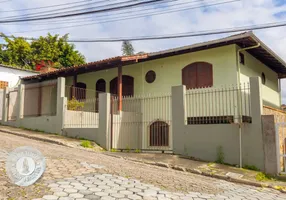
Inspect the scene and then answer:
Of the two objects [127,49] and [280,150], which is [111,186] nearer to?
[280,150]

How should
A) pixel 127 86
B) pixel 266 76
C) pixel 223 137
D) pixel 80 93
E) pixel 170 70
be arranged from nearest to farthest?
pixel 223 137 → pixel 170 70 → pixel 266 76 → pixel 127 86 → pixel 80 93

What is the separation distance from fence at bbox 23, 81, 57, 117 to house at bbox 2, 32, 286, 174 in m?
0.05

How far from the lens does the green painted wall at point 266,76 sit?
11.7 meters

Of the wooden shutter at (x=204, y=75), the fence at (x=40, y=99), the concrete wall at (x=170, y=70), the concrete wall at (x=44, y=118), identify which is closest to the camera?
the concrete wall at (x=170, y=70)

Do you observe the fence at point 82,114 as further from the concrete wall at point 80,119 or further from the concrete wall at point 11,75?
the concrete wall at point 11,75

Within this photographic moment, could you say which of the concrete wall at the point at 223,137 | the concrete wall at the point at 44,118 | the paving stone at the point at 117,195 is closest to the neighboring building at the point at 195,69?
the concrete wall at the point at 44,118

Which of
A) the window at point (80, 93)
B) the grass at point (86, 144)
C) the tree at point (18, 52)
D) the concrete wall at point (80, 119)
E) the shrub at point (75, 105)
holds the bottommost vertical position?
the grass at point (86, 144)

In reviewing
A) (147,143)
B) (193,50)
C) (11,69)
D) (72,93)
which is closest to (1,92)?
(11,69)

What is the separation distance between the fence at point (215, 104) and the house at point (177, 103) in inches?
1.3

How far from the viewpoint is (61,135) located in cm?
1207

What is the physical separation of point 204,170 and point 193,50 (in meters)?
5.75

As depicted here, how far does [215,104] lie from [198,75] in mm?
2631

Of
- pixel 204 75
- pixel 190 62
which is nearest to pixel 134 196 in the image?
pixel 204 75

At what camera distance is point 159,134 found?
36.9 feet
